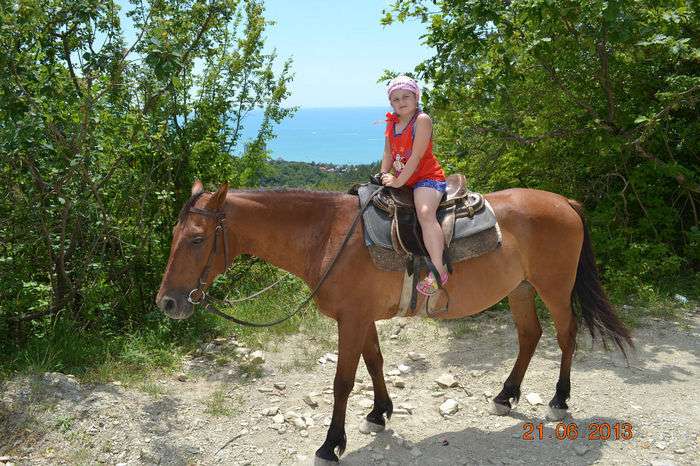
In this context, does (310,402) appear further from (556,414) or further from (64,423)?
(556,414)

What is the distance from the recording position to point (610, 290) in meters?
6.75

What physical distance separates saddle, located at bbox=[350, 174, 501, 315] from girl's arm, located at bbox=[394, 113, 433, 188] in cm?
19

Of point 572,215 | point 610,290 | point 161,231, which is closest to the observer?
point 572,215

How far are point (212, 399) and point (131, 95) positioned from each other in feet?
9.53

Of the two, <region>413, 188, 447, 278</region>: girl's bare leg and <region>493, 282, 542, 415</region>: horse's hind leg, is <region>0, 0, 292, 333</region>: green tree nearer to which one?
<region>413, 188, 447, 278</region>: girl's bare leg

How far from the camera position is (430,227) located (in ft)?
11.8

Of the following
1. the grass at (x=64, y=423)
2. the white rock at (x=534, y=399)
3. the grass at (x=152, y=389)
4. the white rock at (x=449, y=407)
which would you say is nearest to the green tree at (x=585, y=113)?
the white rock at (x=534, y=399)

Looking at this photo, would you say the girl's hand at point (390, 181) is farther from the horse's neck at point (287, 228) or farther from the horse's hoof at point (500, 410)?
the horse's hoof at point (500, 410)

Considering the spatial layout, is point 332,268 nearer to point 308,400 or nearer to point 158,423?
point 308,400

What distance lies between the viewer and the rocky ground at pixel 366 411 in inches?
149

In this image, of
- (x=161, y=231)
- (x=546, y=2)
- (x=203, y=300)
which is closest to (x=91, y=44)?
(x=161, y=231)

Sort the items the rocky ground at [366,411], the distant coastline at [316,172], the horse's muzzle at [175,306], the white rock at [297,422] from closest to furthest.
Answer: the horse's muzzle at [175,306] < the rocky ground at [366,411] < the white rock at [297,422] < the distant coastline at [316,172]

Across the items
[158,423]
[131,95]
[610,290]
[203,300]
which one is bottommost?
[158,423]

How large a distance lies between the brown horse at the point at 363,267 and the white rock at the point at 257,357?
147 cm
